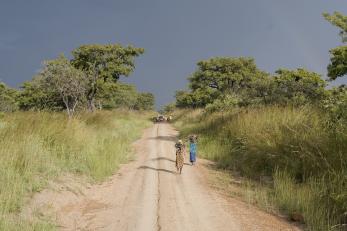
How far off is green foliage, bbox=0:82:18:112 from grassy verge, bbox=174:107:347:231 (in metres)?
27.2

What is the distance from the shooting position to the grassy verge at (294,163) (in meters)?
8.08

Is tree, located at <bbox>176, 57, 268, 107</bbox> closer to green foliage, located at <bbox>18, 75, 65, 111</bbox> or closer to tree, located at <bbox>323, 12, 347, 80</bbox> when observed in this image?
green foliage, located at <bbox>18, 75, 65, 111</bbox>

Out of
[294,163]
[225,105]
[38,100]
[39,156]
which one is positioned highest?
[38,100]

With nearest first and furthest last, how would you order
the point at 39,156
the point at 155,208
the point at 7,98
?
the point at 155,208, the point at 39,156, the point at 7,98

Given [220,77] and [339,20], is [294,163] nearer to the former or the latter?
[339,20]

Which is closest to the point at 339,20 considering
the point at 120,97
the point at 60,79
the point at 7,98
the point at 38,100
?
the point at 60,79

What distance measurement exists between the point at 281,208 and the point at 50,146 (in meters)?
7.09

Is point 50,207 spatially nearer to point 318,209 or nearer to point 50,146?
point 50,146

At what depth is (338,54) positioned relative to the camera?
19.2m

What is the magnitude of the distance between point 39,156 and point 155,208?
Answer: 376 cm

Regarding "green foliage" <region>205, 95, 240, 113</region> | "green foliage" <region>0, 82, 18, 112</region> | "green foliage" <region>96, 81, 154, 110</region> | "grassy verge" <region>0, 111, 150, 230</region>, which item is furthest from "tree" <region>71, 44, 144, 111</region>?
"grassy verge" <region>0, 111, 150, 230</region>

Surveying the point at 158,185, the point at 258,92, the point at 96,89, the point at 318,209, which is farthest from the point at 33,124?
the point at 96,89

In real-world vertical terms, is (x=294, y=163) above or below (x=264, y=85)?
below

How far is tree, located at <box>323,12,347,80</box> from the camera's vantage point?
682 inches
